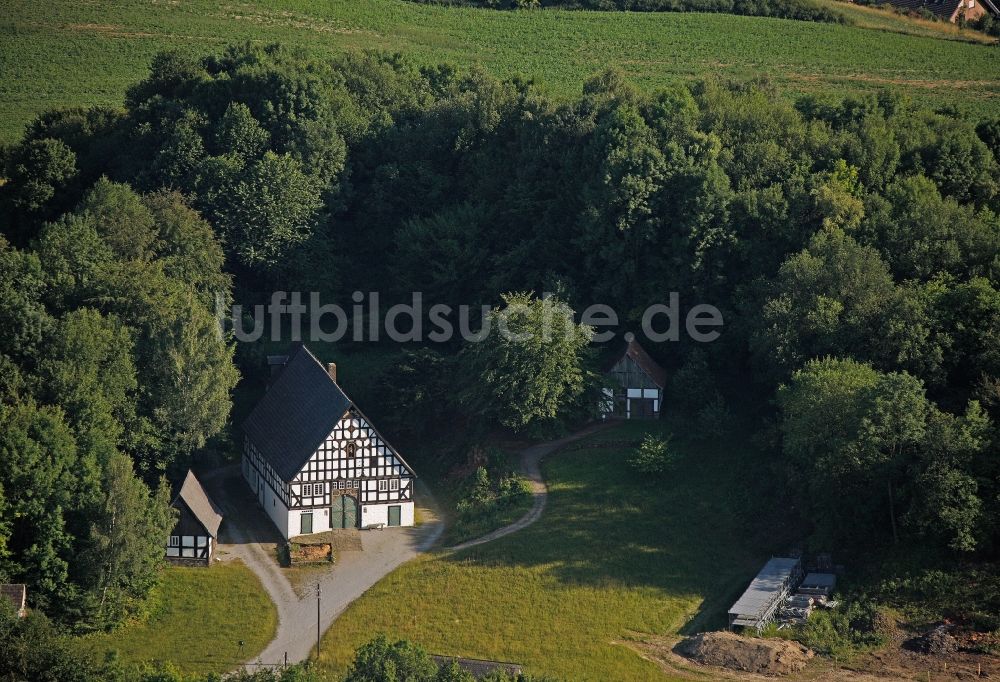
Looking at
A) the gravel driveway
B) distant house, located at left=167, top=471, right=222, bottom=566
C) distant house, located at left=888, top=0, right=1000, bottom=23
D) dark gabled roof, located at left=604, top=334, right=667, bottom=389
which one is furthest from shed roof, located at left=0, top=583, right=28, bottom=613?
distant house, located at left=888, top=0, right=1000, bottom=23

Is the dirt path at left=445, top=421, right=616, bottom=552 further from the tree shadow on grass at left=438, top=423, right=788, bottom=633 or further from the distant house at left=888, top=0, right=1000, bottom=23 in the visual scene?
the distant house at left=888, top=0, right=1000, bottom=23

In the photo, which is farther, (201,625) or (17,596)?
(201,625)

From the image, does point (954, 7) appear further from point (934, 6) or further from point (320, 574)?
point (320, 574)

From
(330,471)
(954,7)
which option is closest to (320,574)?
(330,471)

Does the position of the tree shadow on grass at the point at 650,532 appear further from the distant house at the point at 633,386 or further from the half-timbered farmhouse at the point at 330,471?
the half-timbered farmhouse at the point at 330,471

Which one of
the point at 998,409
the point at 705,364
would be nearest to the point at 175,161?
the point at 705,364

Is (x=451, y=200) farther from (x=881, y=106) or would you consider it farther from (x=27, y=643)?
(x=27, y=643)
